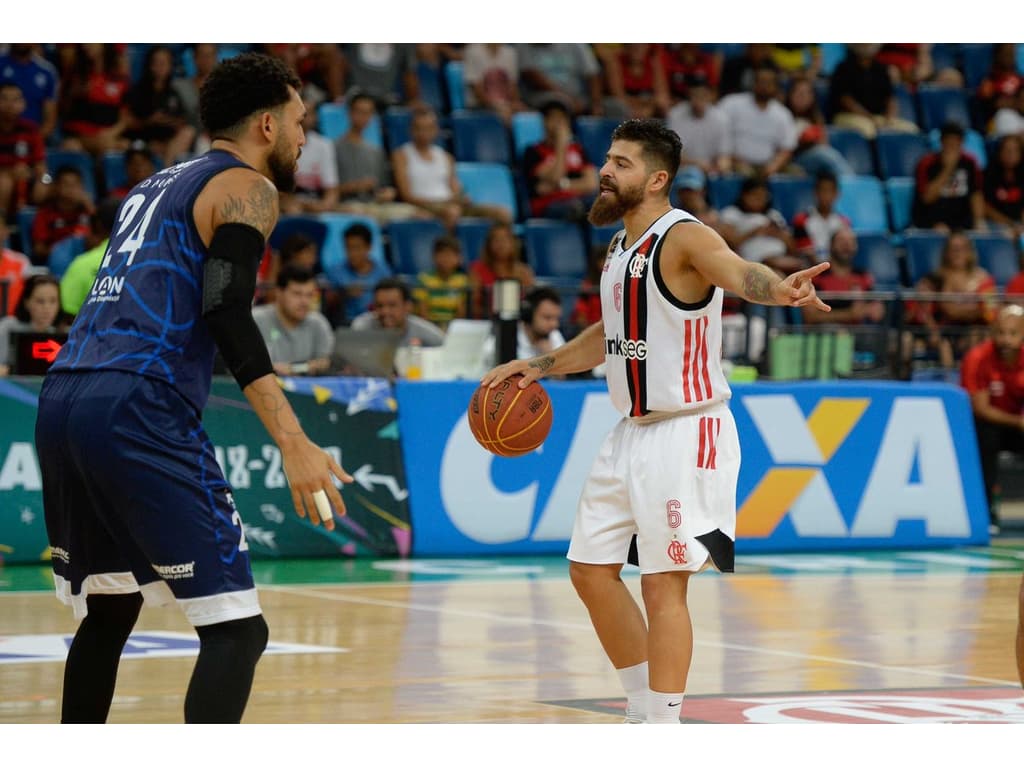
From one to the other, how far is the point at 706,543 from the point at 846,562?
6816 mm

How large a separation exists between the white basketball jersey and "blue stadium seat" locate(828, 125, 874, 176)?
1406cm

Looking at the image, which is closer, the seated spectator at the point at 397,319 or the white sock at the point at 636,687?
the white sock at the point at 636,687

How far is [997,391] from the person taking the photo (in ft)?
47.1

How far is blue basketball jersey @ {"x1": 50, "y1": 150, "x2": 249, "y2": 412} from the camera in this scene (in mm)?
4723

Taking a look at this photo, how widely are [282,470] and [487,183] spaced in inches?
242

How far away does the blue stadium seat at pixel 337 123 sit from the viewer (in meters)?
16.9

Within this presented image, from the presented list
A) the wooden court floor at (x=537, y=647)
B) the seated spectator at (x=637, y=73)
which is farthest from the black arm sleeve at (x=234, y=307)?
the seated spectator at (x=637, y=73)

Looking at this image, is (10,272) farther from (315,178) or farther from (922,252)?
(922,252)

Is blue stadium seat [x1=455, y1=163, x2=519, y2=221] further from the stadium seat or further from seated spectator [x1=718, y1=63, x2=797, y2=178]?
seated spectator [x1=718, y1=63, x2=797, y2=178]

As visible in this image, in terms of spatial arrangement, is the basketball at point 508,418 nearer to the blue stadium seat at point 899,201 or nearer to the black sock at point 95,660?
the black sock at point 95,660

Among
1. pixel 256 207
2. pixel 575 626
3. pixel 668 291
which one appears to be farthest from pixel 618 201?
pixel 575 626

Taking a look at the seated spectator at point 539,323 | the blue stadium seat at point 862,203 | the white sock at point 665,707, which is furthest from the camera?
the blue stadium seat at point 862,203

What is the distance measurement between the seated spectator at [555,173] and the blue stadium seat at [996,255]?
13.1 ft
